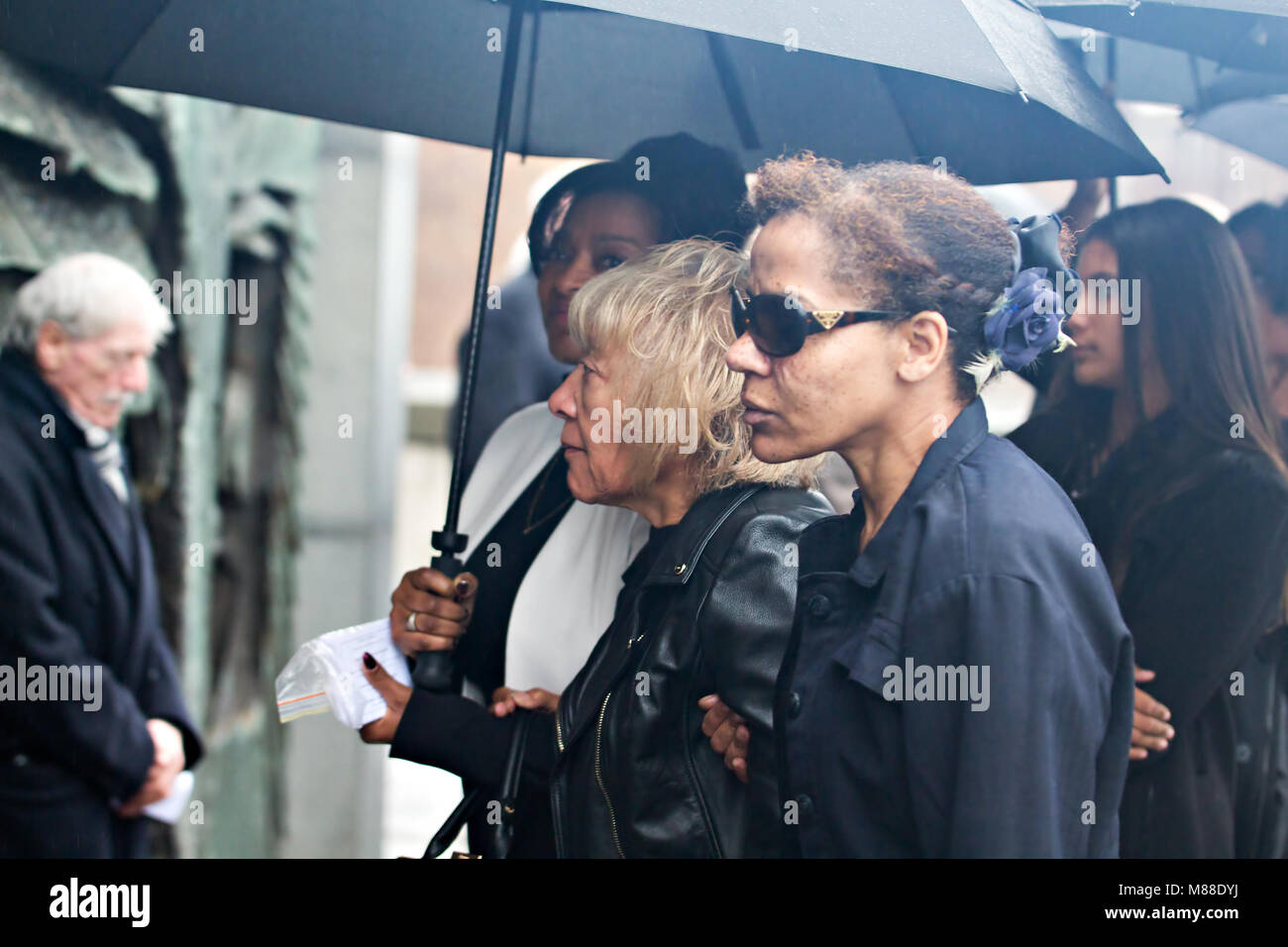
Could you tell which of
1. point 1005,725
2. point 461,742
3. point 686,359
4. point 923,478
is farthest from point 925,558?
point 461,742

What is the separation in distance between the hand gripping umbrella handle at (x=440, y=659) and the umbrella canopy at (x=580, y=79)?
894mm

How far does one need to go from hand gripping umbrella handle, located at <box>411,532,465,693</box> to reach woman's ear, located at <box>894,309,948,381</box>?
0.87 m

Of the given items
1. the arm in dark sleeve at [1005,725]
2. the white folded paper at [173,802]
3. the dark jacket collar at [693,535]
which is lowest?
the white folded paper at [173,802]

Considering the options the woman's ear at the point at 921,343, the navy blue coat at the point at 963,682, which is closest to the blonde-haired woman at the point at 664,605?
the navy blue coat at the point at 963,682

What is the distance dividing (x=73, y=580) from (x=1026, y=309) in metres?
1.91

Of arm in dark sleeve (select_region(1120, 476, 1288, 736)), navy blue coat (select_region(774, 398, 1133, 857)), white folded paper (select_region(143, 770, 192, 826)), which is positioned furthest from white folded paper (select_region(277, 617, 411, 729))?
arm in dark sleeve (select_region(1120, 476, 1288, 736))

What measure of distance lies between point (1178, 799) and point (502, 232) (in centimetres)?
855

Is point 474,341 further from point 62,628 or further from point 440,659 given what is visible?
point 62,628

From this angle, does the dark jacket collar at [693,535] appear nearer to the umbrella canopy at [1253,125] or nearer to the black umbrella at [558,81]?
the black umbrella at [558,81]

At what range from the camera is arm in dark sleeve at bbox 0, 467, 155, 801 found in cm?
262

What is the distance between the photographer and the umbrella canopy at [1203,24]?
239 centimetres

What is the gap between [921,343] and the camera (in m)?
2.10

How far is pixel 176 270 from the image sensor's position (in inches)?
151
